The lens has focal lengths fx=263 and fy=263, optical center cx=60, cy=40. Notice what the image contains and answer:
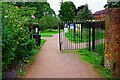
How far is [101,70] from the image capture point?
902 cm

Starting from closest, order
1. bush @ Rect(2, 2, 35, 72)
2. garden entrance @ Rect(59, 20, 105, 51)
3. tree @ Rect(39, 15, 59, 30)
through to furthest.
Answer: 1. bush @ Rect(2, 2, 35, 72)
2. garden entrance @ Rect(59, 20, 105, 51)
3. tree @ Rect(39, 15, 59, 30)

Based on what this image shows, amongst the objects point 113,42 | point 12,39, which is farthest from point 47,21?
point 12,39

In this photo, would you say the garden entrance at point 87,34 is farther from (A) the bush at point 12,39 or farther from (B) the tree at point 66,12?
Result: (B) the tree at point 66,12

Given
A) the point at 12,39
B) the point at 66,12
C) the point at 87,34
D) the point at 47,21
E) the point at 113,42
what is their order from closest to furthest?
1. the point at 12,39
2. the point at 113,42
3. the point at 87,34
4. the point at 47,21
5. the point at 66,12

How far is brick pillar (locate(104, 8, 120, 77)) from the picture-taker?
7.74m

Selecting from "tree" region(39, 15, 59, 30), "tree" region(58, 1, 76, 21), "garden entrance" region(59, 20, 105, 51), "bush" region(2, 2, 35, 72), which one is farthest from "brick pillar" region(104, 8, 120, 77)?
"tree" region(58, 1, 76, 21)

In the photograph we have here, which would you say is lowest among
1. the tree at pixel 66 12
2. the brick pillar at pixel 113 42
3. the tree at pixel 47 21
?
the brick pillar at pixel 113 42

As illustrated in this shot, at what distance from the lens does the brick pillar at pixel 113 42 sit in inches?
305

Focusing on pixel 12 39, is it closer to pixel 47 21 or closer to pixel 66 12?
pixel 47 21

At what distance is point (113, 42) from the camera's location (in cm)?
825

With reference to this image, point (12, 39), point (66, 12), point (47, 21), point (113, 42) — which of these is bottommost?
point (113, 42)

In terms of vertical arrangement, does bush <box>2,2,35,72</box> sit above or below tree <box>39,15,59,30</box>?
below

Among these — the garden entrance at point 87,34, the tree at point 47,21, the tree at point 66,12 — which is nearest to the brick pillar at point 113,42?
the garden entrance at point 87,34

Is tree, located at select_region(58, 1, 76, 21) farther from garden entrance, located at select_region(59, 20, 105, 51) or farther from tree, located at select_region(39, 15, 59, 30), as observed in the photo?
garden entrance, located at select_region(59, 20, 105, 51)
